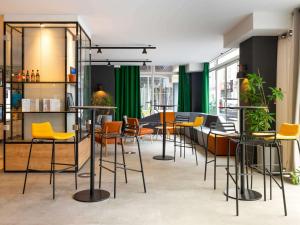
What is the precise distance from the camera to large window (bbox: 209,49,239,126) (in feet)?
26.8

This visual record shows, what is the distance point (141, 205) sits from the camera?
10.7 ft

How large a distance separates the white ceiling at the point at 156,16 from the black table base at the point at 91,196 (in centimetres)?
278

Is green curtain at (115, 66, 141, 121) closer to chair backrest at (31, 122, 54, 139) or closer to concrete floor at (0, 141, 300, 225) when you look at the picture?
concrete floor at (0, 141, 300, 225)

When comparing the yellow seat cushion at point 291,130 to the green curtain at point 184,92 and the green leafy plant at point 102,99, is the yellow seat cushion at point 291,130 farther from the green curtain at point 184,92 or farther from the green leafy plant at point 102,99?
the green curtain at point 184,92

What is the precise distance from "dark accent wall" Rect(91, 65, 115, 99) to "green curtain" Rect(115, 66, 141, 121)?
0.22m

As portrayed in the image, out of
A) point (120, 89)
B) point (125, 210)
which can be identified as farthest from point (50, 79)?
point (120, 89)

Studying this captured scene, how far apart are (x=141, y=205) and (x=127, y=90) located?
28.0ft

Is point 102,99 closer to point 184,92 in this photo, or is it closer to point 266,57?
point 184,92

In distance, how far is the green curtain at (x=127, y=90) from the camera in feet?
37.7

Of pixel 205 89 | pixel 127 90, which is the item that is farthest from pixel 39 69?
pixel 205 89

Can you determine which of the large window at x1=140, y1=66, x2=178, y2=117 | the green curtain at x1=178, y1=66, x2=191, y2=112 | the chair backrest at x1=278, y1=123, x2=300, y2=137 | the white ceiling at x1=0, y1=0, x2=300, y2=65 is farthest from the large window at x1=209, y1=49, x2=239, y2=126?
the chair backrest at x1=278, y1=123, x2=300, y2=137

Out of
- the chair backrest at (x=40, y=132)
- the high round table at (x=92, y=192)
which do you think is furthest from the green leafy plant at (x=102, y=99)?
the high round table at (x=92, y=192)

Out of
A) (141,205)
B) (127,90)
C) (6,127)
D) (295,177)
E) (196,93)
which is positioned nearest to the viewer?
(141,205)

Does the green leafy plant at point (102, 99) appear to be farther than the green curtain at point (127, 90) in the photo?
No
